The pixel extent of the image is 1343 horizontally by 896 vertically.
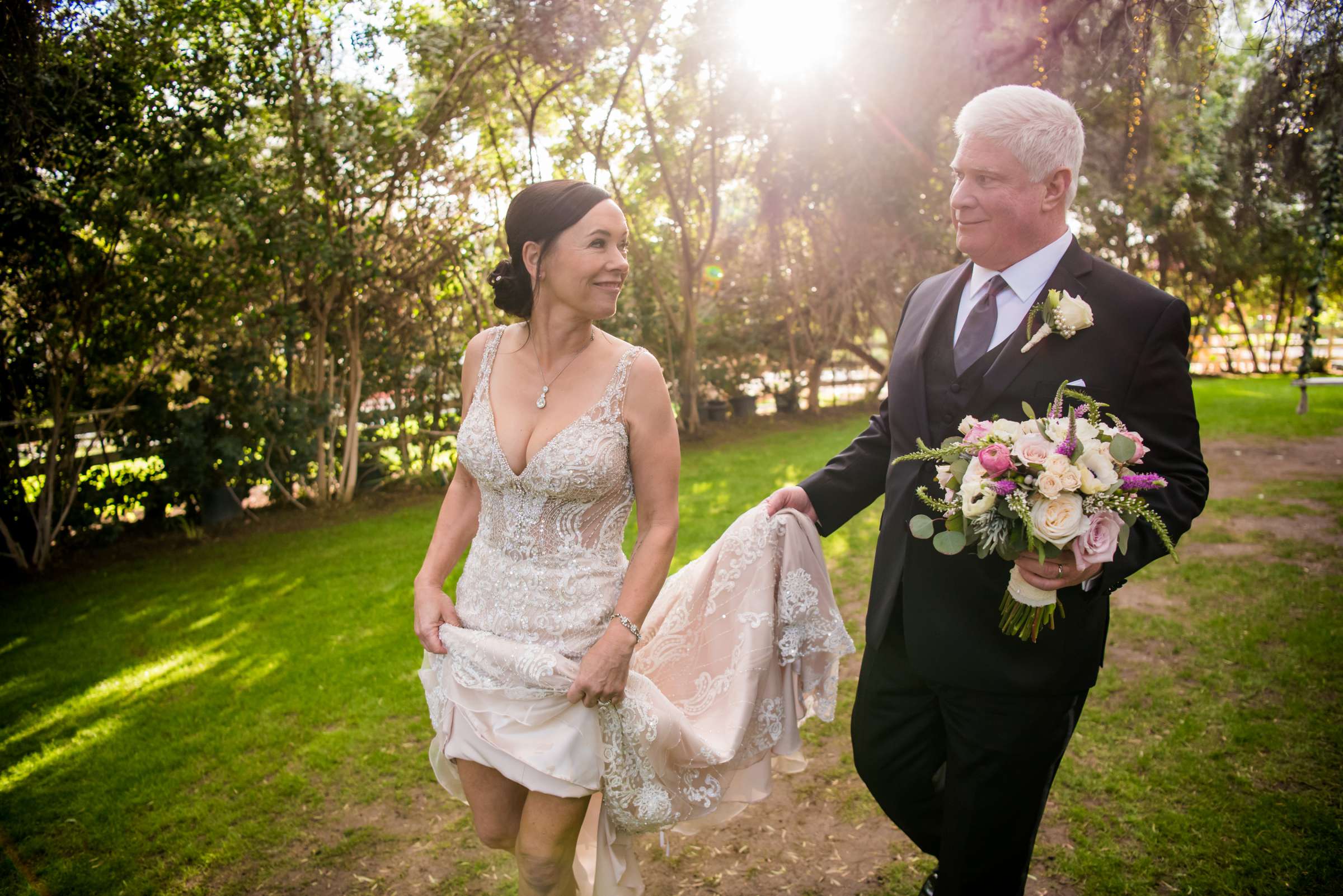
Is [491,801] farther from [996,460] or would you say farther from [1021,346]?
[1021,346]

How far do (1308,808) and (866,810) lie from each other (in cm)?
184

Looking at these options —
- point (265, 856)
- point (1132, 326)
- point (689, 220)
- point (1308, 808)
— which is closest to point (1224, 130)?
point (689, 220)

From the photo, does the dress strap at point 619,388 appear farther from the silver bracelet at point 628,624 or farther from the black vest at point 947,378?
the black vest at point 947,378

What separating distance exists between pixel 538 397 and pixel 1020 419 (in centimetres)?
143

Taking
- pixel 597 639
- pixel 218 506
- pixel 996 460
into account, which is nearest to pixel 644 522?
pixel 597 639

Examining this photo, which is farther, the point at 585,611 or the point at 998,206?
the point at 585,611

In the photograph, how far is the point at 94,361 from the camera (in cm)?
744

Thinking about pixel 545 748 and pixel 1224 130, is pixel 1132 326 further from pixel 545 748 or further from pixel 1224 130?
pixel 1224 130

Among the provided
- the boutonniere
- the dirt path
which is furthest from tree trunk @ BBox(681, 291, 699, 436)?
the boutonniere

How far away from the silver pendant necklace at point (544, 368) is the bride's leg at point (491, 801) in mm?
1140

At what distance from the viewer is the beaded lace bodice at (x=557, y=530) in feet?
8.07

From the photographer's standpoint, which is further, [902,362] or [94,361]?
[94,361]

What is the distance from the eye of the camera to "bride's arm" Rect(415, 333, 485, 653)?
263cm

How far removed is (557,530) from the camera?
8.32ft
